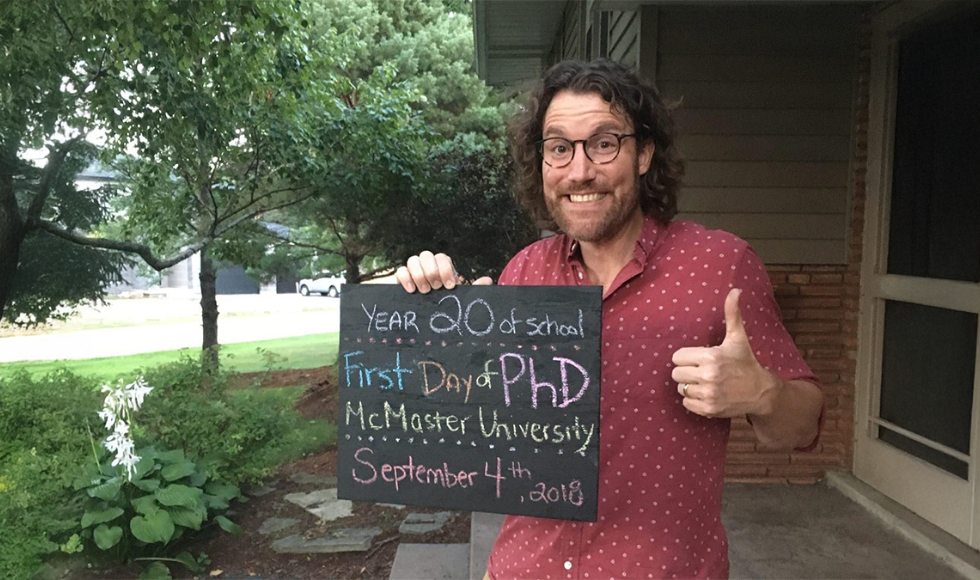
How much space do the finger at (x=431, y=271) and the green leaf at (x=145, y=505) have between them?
3.03 metres

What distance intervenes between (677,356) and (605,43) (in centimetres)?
408

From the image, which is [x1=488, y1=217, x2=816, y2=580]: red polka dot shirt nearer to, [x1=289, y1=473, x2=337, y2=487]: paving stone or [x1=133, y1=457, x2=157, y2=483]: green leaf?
[x1=133, y1=457, x2=157, y2=483]: green leaf

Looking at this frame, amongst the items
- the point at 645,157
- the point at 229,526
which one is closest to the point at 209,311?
the point at 229,526

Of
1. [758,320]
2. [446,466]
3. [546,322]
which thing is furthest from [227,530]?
[758,320]

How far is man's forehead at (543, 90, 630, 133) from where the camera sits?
1358 millimetres

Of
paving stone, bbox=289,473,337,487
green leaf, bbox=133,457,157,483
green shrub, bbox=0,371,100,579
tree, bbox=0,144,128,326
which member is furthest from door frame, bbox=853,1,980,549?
tree, bbox=0,144,128,326

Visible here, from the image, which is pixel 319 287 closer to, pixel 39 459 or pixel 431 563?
pixel 39 459

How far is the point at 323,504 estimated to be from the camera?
4746 millimetres

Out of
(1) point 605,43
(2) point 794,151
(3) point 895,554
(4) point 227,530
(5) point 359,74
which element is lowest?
(4) point 227,530

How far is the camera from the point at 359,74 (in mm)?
9914

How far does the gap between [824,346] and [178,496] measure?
3.69m

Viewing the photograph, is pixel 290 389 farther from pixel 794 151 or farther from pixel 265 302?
pixel 794 151

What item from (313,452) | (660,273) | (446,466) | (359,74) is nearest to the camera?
(660,273)

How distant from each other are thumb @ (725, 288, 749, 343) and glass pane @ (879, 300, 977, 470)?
2537 mm
